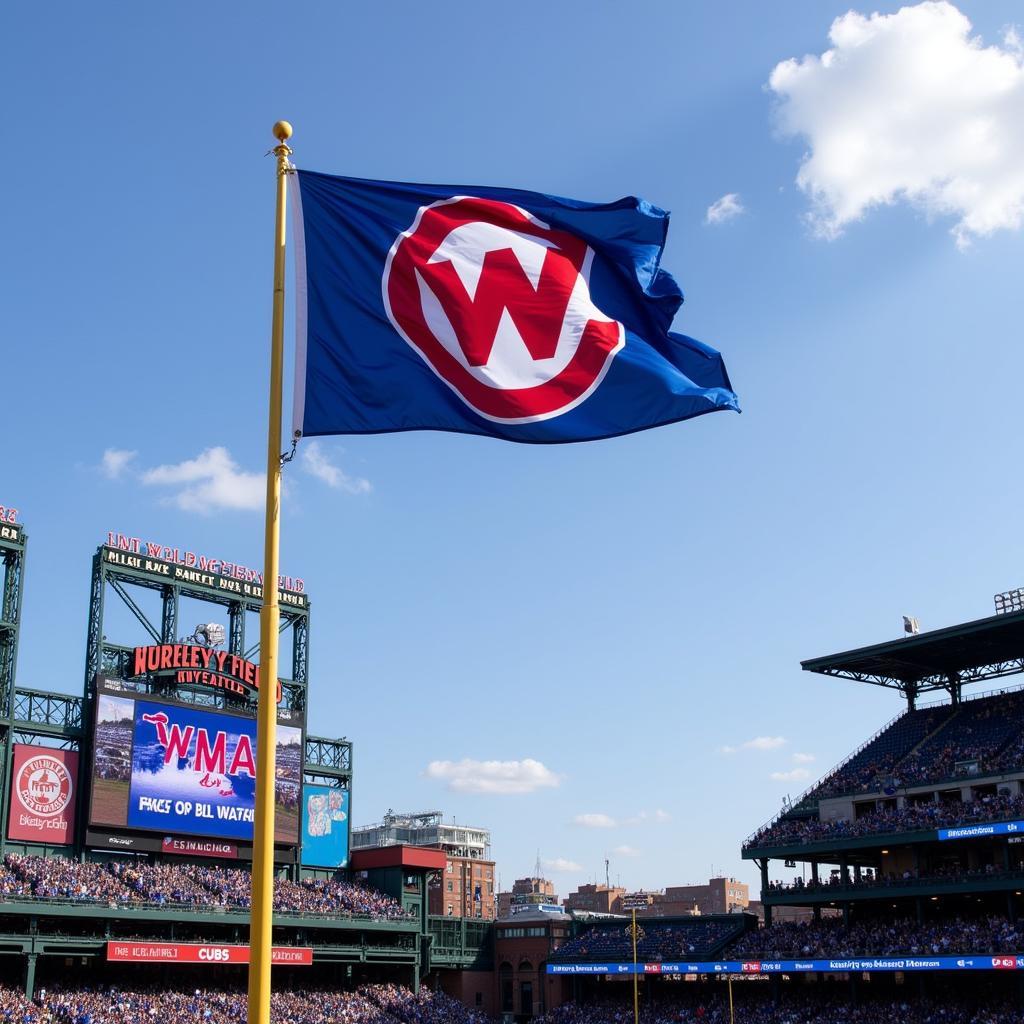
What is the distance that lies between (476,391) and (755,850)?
233 feet

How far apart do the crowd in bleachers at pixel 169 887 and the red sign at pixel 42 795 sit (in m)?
1.46

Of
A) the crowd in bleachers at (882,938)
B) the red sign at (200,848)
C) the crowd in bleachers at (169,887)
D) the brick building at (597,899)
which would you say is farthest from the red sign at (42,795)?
the brick building at (597,899)

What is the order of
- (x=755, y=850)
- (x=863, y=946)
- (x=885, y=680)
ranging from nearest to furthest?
(x=863, y=946) < (x=755, y=850) < (x=885, y=680)

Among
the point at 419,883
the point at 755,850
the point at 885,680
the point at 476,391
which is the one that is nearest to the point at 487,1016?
the point at 419,883

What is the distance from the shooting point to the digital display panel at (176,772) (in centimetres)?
7694

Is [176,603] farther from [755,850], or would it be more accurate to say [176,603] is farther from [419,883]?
[755,850]

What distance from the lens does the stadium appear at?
230 ft

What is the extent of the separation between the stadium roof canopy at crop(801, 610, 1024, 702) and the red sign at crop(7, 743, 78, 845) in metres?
49.5

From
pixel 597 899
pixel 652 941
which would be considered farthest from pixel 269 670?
pixel 597 899

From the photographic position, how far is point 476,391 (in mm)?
→ 17703

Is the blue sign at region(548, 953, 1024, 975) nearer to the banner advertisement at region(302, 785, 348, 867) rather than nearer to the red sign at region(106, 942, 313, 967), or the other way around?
the banner advertisement at region(302, 785, 348, 867)

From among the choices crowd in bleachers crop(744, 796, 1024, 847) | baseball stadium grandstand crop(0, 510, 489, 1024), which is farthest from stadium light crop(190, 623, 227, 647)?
crowd in bleachers crop(744, 796, 1024, 847)

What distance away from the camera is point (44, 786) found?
74.5 meters

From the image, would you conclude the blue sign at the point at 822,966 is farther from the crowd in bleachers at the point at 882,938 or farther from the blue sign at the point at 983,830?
the blue sign at the point at 983,830
